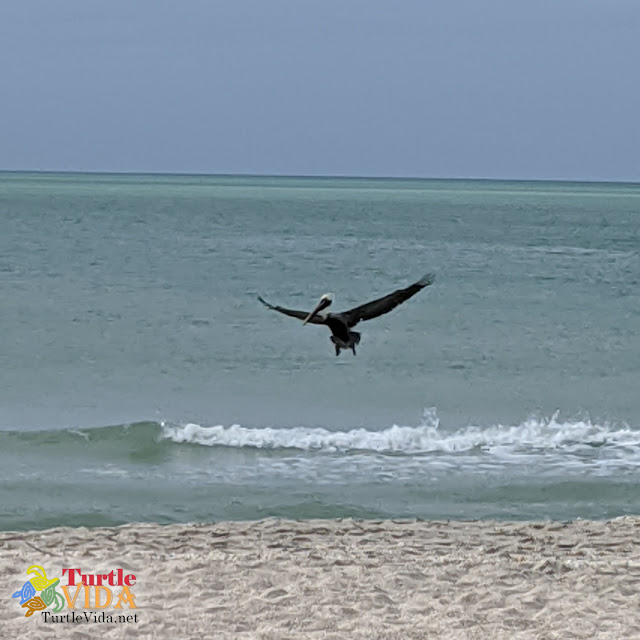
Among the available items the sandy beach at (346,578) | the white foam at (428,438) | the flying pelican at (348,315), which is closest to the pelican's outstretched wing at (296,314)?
the flying pelican at (348,315)

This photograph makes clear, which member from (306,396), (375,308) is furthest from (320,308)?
(306,396)

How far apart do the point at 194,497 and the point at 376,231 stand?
62093 mm

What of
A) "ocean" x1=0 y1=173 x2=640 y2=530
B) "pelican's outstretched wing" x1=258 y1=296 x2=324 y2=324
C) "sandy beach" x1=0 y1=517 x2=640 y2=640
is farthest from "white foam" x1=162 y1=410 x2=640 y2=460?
"pelican's outstretched wing" x1=258 y1=296 x2=324 y2=324

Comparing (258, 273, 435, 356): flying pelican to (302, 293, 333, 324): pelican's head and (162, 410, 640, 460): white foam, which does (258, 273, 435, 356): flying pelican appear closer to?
(302, 293, 333, 324): pelican's head

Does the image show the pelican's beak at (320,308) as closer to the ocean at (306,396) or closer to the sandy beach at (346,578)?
the sandy beach at (346,578)

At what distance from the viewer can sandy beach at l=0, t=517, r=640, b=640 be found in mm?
8461

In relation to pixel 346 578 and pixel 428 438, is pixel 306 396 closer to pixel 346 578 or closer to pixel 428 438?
pixel 428 438

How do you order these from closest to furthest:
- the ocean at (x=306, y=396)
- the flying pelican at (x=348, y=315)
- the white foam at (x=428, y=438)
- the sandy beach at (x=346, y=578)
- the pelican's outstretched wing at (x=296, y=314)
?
the pelican's outstretched wing at (x=296, y=314) → the flying pelican at (x=348, y=315) → the sandy beach at (x=346, y=578) → the ocean at (x=306, y=396) → the white foam at (x=428, y=438)

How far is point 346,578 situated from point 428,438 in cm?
750

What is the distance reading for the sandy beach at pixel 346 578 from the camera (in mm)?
8461

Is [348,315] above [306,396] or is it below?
above

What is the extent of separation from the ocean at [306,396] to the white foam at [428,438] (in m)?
0.04

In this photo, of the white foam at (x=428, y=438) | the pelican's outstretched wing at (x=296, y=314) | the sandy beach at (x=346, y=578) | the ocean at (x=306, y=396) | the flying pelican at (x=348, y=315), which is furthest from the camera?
the white foam at (x=428, y=438)

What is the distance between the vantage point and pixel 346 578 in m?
9.61
